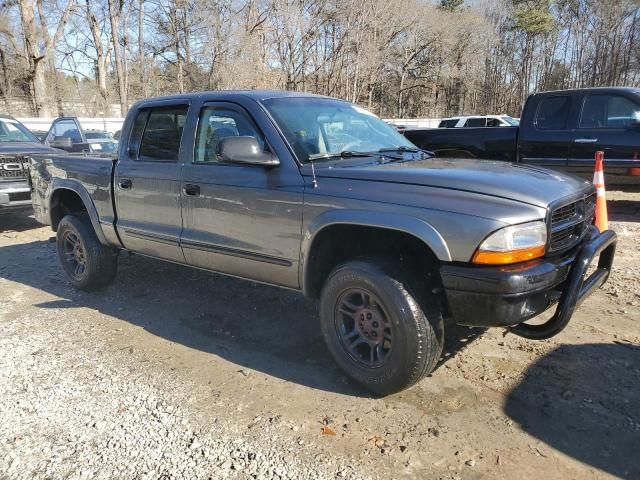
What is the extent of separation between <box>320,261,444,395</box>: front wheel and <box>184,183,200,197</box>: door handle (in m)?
1.32

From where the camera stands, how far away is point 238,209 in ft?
12.4

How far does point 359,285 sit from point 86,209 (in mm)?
3394

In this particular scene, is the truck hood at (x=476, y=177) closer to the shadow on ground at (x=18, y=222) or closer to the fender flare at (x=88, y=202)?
the fender flare at (x=88, y=202)

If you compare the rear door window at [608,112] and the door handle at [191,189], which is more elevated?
the rear door window at [608,112]

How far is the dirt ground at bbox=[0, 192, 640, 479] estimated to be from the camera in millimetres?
2686

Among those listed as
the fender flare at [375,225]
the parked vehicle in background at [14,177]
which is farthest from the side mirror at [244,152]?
the parked vehicle in background at [14,177]

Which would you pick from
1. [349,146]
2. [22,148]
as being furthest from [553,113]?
[22,148]

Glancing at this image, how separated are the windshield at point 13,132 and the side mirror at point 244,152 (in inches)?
300

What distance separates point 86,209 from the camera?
17.5 feet

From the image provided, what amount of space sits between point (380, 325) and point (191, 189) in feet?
6.04

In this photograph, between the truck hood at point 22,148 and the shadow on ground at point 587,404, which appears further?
the truck hood at point 22,148

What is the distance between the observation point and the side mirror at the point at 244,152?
3453 millimetres

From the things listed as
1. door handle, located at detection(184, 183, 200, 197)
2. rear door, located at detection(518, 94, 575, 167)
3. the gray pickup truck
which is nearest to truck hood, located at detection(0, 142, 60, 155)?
the gray pickup truck

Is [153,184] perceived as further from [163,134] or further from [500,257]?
[500,257]
